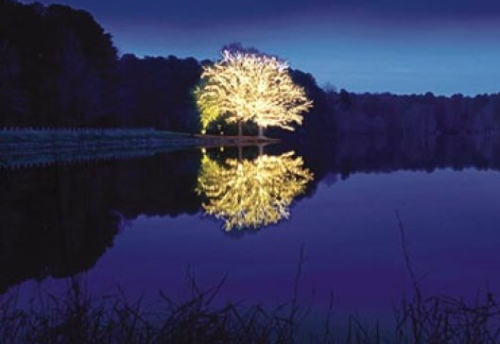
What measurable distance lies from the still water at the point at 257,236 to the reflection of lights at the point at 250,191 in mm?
62

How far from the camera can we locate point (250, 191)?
21609mm

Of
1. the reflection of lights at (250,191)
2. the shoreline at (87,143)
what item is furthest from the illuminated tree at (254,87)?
the reflection of lights at (250,191)

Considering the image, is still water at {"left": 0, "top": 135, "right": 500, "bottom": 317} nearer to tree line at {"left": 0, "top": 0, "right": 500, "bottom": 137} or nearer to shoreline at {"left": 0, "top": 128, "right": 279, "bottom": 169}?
shoreline at {"left": 0, "top": 128, "right": 279, "bottom": 169}

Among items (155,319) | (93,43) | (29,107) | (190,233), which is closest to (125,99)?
(93,43)

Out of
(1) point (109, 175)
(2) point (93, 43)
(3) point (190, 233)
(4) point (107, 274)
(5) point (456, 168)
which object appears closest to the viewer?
(4) point (107, 274)

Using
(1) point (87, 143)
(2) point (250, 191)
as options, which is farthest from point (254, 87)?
(2) point (250, 191)

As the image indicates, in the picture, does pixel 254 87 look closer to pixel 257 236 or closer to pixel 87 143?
pixel 87 143

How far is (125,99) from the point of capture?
257 ft

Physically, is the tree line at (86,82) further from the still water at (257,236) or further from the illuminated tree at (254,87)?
the still water at (257,236)

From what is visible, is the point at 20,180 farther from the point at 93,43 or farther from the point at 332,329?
the point at 93,43

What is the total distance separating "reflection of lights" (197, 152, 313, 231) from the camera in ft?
53.8

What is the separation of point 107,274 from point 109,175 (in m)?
18.5

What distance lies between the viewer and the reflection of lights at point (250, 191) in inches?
645

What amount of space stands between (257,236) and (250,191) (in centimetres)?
795
